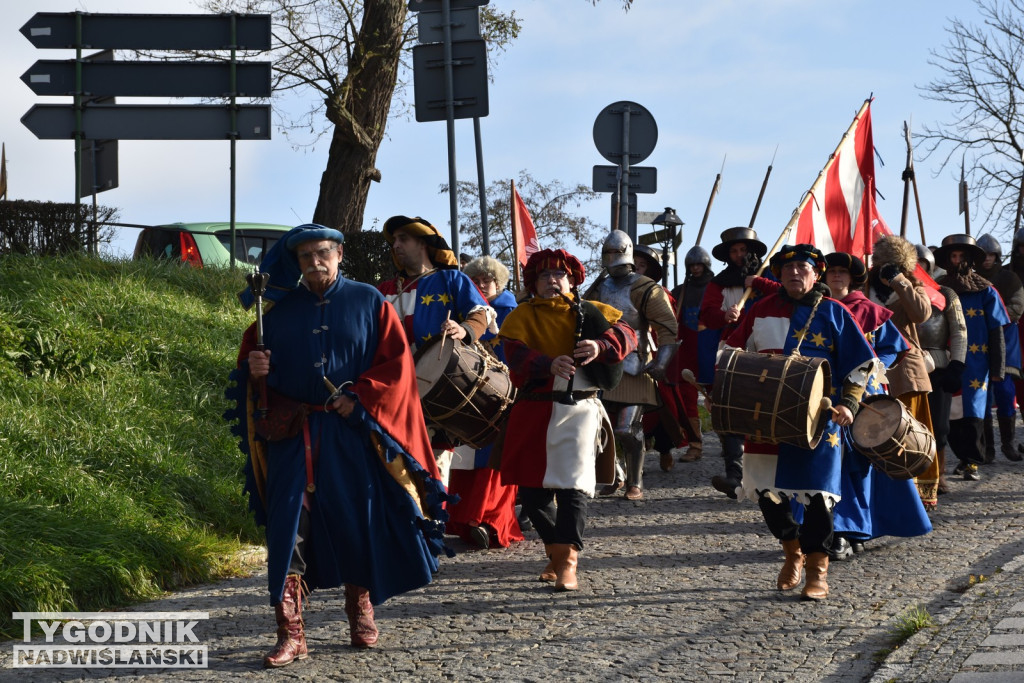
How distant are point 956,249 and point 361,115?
23.8 ft

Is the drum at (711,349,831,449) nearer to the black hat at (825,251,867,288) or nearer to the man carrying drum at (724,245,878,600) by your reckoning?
the man carrying drum at (724,245,878,600)

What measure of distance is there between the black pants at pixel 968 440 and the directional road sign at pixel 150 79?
628 cm

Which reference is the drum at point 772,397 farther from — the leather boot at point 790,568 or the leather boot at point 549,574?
the leather boot at point 549,574

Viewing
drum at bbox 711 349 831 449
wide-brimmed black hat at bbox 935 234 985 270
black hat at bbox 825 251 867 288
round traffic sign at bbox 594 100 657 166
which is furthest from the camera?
wide-brimmed black hat at bbox 935 234 985 270

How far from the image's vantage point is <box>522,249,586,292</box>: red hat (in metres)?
7.41

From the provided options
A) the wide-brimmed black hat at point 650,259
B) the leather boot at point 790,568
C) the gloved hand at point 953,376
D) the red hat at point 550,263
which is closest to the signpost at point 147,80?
the wide-brimmed black hat at point 650,259

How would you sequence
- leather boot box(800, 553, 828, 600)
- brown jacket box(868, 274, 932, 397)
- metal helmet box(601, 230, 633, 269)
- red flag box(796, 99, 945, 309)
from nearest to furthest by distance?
leather boot box(800, 553, 828, 600)
red flag box(796, 99, 945, 309)
brown jacket box(868, 274, 932, 397)
metal helmet box(601, 230, 633, 269)

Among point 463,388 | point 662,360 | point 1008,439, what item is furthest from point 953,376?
point 463,388

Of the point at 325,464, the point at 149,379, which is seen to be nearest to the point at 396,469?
the point at 325,464

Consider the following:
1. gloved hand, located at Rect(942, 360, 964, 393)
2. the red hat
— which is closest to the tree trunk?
gloved hand, located at Rect(942, 360, 964, 393)

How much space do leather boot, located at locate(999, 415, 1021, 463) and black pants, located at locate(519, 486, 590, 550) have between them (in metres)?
6.10

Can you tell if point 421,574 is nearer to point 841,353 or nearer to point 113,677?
point 113,677

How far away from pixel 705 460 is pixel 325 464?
6959 mm

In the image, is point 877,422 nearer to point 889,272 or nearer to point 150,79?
point 889,272
